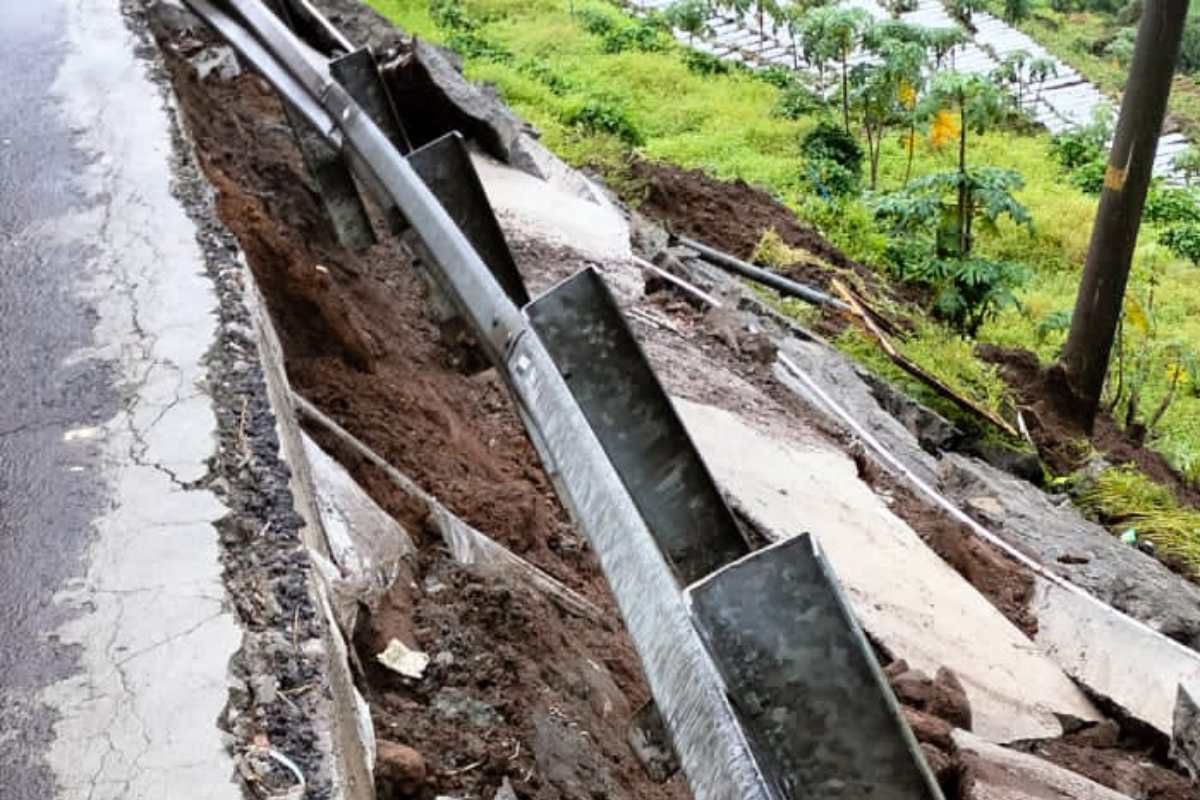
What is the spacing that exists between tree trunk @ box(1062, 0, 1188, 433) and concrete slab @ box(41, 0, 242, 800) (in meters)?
6.80

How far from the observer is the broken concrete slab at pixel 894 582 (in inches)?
208

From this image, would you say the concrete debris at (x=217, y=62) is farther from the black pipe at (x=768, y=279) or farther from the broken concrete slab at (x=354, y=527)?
the black pipe at (x=768, y=279)

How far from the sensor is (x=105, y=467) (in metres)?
3.02

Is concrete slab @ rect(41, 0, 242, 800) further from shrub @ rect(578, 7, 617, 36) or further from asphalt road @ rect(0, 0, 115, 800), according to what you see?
shrub @ rect(578, 7, 617, 36)

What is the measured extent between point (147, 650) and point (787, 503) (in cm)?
377

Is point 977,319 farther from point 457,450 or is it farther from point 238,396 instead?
point 238,396

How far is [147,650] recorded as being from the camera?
2463 mm

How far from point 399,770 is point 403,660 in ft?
1.49

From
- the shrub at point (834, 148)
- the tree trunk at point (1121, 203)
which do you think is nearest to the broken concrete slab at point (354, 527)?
the tree trunk at point (1121, 203)

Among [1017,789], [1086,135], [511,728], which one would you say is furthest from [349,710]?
[1086,135]

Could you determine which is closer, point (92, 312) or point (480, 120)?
point (92, 312)

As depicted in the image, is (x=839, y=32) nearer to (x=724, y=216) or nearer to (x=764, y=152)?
(x=764, y=152)

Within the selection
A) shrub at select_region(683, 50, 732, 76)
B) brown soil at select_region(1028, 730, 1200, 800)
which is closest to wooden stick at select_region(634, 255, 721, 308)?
brown soil at select_region(1028, 730, 1200, 800)

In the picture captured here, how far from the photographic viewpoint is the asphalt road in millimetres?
2434
